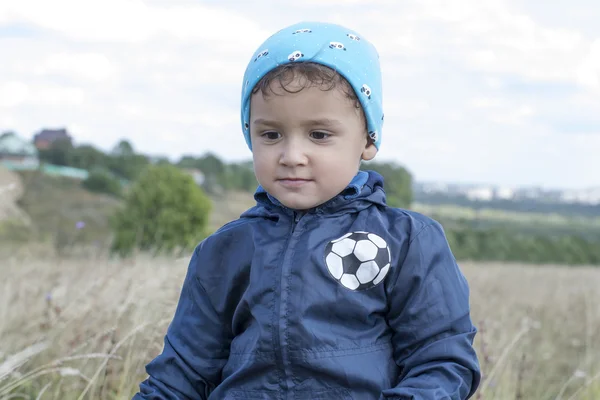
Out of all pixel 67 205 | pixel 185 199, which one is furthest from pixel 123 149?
pixel 185 199

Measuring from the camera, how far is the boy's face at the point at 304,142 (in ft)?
6.43

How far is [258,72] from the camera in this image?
6.63 ft

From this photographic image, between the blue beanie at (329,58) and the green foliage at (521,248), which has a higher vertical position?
the blue beanie at (329,58)

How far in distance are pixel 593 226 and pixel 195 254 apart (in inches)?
3371

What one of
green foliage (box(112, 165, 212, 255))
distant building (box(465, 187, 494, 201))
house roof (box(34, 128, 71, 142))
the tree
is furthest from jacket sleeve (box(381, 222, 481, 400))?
distant building (box(465, 187, 494, 201))

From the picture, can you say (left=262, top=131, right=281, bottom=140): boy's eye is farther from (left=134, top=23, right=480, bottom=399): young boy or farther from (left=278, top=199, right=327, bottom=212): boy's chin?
(left=278, top=199, right=327, bottom=212): boy's chin

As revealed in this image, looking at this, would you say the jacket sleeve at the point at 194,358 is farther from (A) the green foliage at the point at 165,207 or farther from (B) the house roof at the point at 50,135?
(B) the house roof at the point at 50,135

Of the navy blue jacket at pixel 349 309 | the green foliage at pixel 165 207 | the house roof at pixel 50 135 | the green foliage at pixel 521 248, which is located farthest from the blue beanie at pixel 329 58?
the house roof at pixel 50 135

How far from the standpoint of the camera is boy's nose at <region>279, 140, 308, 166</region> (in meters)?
1.97

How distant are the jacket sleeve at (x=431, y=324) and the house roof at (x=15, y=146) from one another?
51109 millimetres

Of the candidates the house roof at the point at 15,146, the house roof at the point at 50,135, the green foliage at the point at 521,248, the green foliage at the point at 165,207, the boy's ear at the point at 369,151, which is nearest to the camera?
the boy's ear at the point at 369,151

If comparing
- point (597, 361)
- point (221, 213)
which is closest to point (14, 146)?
point (221, 213)

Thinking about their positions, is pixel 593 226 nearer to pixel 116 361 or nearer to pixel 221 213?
pixel 221 213

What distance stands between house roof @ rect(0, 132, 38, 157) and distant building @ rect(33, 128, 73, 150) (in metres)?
0.48
